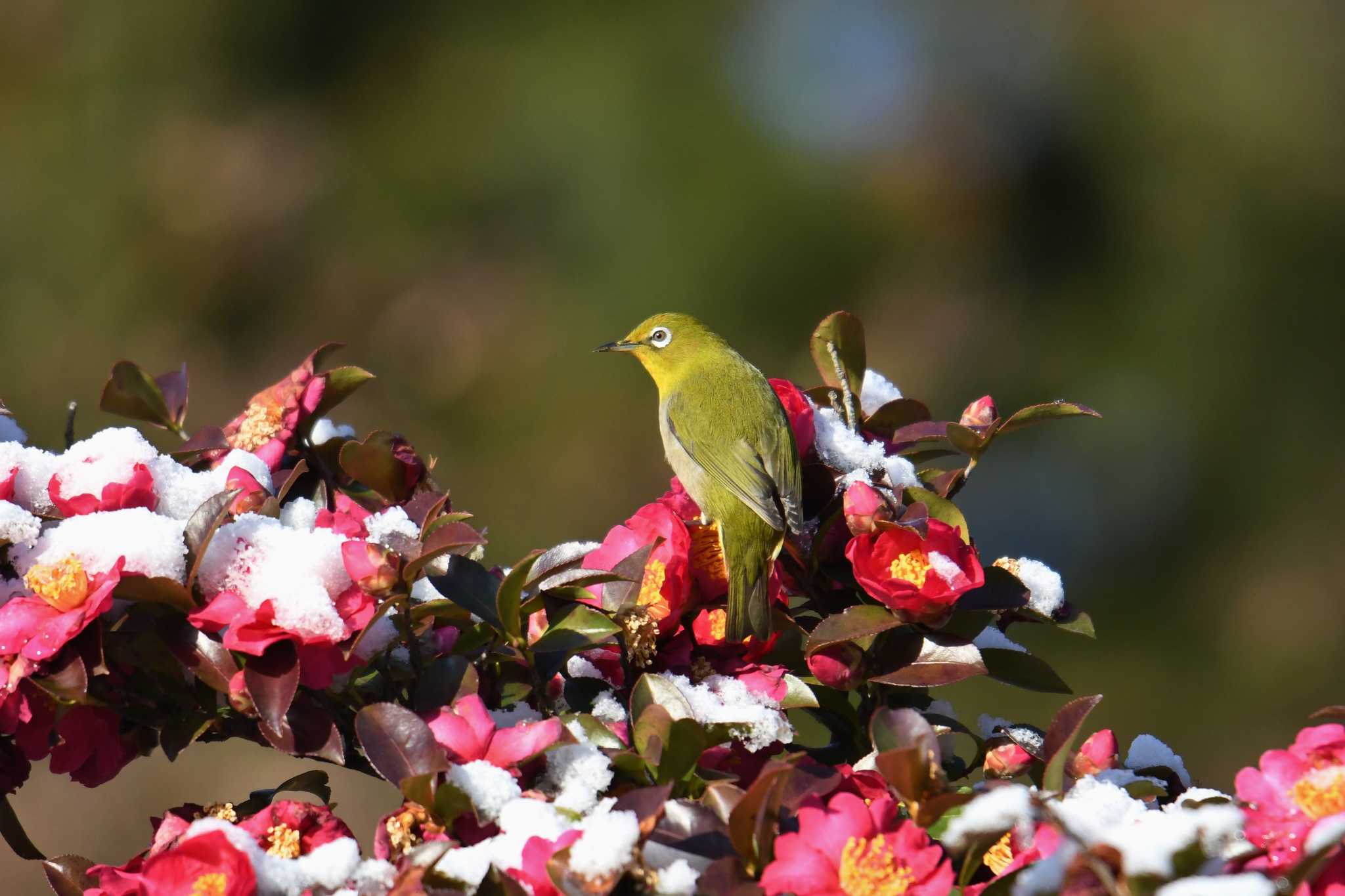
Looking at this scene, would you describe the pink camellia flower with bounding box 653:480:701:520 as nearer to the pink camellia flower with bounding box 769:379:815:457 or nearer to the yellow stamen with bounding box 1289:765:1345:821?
the pink camellia flower with bounding box 769:379:815:457

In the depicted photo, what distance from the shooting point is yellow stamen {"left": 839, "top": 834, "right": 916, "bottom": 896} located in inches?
35.9

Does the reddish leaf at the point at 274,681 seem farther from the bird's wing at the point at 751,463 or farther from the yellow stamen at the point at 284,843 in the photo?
the bird's wing at the point at 751,463

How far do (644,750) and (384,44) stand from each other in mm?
4491

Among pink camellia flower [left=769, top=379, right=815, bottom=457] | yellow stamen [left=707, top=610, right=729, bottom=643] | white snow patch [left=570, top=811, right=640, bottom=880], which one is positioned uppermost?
pink camellia flower [left=769, top=379, right=815, bottom=457]

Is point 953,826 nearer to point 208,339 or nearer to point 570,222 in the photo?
point 570,222

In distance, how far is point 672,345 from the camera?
292 cm

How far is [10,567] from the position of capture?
1.15 m

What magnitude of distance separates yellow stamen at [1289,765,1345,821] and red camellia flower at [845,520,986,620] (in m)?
0.32

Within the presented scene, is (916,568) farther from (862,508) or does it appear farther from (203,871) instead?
(203,871)

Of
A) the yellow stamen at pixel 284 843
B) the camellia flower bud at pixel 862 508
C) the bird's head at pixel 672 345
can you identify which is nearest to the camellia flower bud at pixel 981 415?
the camellia flower bud at pixel 862 508

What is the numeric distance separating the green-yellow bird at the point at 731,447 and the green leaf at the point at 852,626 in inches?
5.0

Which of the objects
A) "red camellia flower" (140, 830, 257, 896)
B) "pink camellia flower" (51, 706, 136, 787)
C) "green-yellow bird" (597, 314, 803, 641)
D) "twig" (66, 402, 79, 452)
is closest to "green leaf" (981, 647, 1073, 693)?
"green-yellow bird" (597, 314, 803, 641)

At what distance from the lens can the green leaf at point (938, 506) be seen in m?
1.30

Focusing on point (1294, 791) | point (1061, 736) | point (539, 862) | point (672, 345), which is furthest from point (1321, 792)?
point (672, 345)
